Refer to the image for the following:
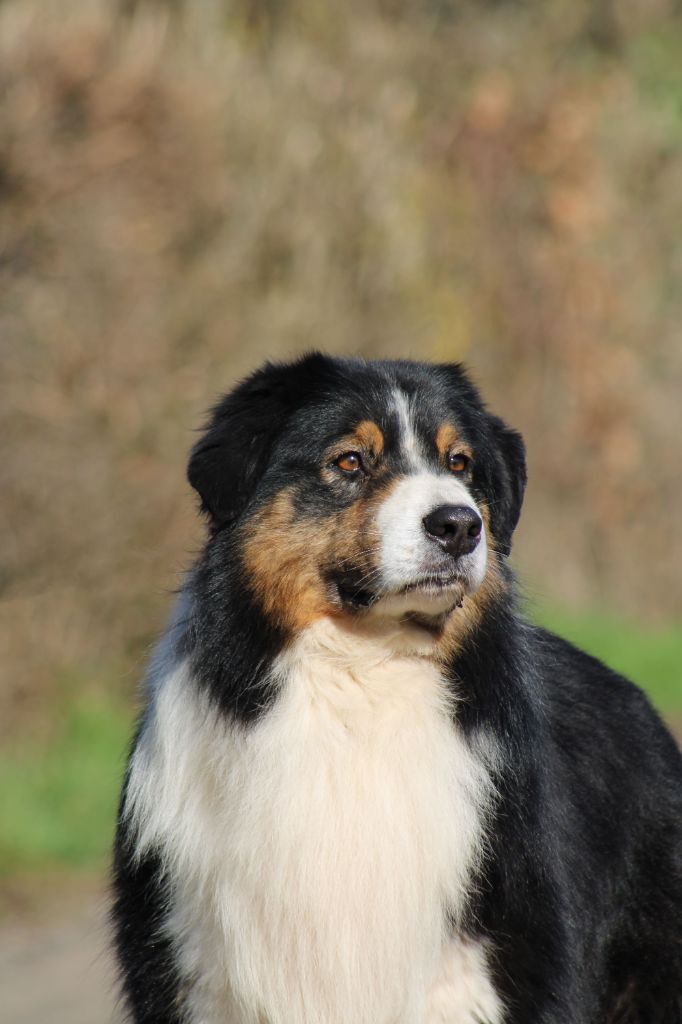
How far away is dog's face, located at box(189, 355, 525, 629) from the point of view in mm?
4504

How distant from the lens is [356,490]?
15.4 feet

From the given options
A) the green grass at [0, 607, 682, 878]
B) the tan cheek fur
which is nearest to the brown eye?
the tan cheek fur

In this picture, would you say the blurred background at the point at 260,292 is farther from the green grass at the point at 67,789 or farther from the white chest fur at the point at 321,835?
the white chest fur at the point at 321,835

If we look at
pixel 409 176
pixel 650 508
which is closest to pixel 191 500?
pixel 409 176

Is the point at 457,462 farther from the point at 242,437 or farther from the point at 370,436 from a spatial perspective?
the point at 242,437

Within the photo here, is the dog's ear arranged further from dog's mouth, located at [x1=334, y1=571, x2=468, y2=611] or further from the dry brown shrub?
the dry brown shrub

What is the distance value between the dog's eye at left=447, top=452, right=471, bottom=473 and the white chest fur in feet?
1.91

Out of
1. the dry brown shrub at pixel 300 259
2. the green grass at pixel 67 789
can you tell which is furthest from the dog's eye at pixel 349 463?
the green grass at pixel 67 789

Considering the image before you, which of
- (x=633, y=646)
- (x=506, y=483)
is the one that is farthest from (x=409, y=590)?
(x=633, y=646)

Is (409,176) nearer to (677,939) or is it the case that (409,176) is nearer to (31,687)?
(31,687)

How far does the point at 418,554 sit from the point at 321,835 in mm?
871

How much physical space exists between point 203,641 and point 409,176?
9697 millimetres

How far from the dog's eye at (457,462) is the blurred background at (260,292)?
10.2ft

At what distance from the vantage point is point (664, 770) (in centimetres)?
536
